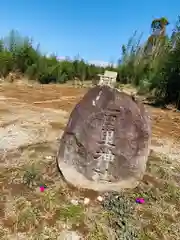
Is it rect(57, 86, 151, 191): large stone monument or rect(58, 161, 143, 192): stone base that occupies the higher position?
rect(57, 86, 151, 191): large stone monument

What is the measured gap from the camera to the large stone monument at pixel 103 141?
2.48 metres

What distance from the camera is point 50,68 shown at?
1198cm

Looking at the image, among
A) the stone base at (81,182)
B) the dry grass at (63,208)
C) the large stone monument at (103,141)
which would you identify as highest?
the large stone monument at (103,141)

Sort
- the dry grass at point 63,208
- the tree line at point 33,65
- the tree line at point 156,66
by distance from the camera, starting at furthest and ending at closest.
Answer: the tree line at point 33,65, the tree line at point 156,66, the dry grass at point 63,208

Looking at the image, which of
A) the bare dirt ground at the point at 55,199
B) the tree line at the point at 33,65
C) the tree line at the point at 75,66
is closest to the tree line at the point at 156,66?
the tree line at the point at 75,66

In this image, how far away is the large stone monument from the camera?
2479mm

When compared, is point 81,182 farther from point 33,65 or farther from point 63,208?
point 33,65

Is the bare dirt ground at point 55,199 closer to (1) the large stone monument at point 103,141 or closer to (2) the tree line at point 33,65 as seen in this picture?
(1) the large stone monument at point 103,141

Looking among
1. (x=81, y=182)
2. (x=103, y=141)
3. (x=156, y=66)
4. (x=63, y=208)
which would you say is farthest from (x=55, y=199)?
(x=156, y=66)

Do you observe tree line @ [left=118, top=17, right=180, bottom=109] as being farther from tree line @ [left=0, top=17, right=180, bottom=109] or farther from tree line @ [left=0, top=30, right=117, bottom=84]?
tree line @ [left=0, top=30, right=117, bottom=84]

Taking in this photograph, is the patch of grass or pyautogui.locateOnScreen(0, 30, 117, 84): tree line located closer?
the patch of grass

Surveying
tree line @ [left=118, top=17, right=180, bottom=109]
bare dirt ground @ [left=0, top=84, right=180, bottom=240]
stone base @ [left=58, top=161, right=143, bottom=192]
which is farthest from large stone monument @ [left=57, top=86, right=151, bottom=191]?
tree line @ [left=118, top=17, right=180, bottom=109]

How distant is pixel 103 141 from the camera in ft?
8.16

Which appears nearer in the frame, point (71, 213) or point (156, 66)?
point (71, 213)
